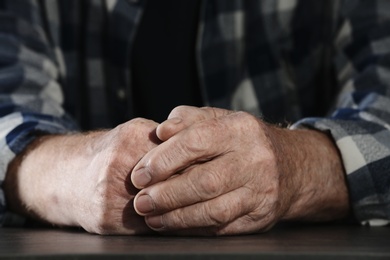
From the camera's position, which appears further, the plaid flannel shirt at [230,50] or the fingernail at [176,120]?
the plaid flannel shirt at [230,50]

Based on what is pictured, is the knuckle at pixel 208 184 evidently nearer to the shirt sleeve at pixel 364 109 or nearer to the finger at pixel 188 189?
the finger at pixel 188 189

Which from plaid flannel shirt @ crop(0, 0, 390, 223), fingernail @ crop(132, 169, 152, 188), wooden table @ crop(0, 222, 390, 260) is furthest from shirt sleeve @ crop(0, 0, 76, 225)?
fingernail @ crop(132, 169, 152, 188)

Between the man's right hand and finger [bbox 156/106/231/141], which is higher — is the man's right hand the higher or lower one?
the lower one

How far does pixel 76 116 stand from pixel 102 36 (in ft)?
0.51

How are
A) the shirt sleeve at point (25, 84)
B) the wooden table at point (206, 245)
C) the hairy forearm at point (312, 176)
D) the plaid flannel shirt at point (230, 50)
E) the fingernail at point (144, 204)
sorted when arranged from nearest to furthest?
the wooden table at point (206, 245) → the fingernail at point (144, 204) → the hairy forearm at point (312, 176) → the shirt sleeve at point (25, 84) → the plaid flannel shirt at point (230, 50)

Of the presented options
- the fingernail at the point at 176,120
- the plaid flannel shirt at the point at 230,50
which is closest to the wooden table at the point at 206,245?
the fingernail at the point at 176,120

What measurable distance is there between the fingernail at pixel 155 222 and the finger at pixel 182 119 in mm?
80

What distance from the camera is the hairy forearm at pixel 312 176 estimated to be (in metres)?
0.88

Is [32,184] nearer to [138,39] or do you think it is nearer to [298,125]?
[298,125]

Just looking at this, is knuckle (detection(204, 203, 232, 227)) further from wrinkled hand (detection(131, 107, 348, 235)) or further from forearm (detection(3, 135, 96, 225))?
forearm (detection(3, 135, 96, 225))

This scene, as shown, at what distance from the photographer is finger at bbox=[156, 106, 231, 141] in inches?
31.5

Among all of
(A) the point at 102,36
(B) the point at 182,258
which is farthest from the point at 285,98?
(B) the point at 182,258

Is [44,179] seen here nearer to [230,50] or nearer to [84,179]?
[84,179]

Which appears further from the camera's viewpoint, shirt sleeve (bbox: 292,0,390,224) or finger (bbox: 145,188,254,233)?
shirt sleeve (bbox: 292,0,390,224)
